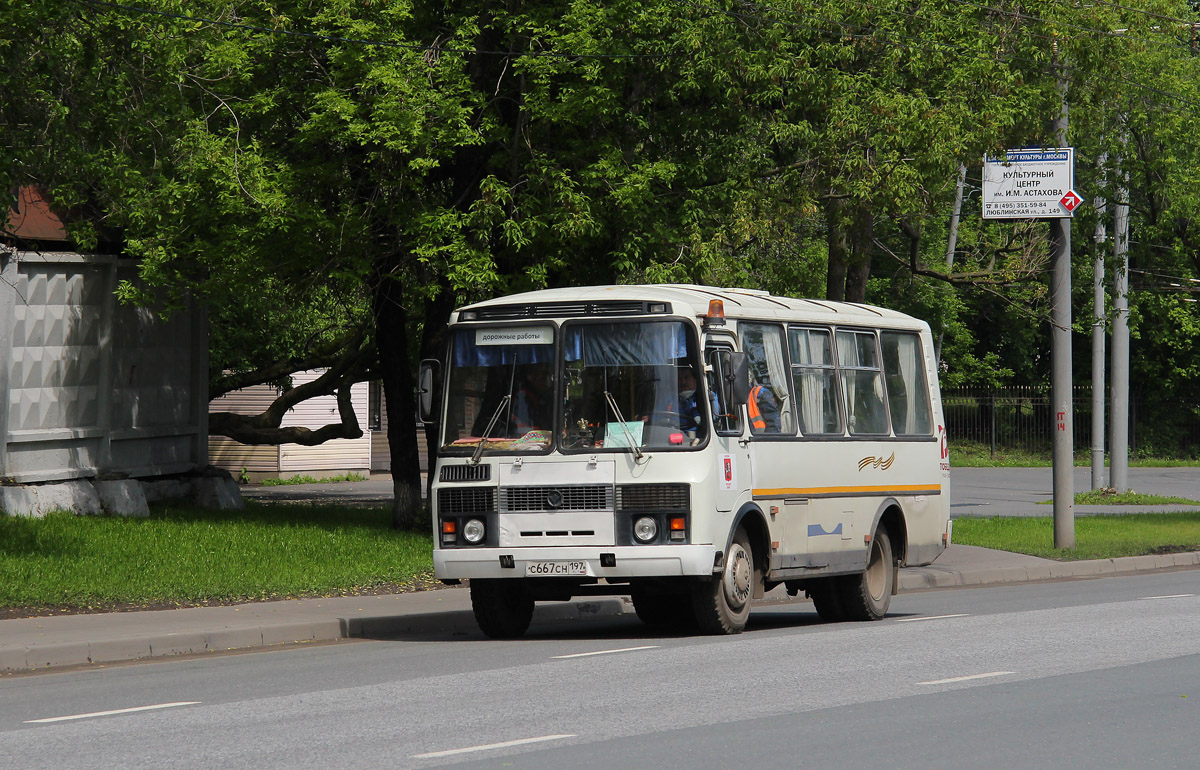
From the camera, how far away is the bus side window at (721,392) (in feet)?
40.5

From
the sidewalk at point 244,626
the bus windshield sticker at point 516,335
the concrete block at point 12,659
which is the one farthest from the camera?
the bus windshield sticker at point 516,335

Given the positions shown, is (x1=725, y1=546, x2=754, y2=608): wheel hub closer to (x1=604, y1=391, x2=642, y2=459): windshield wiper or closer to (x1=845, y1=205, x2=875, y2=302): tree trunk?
(x1=604, y1=391, x2=642, y2=459): windshield wiper

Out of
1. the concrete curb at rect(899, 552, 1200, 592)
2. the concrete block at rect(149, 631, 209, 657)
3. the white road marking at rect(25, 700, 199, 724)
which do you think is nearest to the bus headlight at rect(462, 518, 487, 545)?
the concrete block at rect(149, 631, 209, 657)

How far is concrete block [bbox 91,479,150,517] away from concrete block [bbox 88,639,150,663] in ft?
31.0

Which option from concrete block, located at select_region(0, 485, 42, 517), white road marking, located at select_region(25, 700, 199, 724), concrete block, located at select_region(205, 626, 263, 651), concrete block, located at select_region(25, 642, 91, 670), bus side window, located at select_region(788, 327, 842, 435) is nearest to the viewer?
white road marking, located at select_region(25, 700, 199, 724)

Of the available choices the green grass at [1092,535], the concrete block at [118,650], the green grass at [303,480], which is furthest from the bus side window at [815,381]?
the green grass at [303,480]

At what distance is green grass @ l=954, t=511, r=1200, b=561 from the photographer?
21.6 metres

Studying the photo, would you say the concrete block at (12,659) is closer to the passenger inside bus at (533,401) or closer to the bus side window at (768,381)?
the passenger inside bus at (533,401)

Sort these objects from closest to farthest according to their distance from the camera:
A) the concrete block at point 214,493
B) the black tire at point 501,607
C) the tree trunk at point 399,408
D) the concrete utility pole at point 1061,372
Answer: the black tire at point 501,607 → the concrete utility pole at point 1061,372 → the tree trunk at point 399,408 → the concrete block at point 214,493

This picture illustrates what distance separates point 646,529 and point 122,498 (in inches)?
458

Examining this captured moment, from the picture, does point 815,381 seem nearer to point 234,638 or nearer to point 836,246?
point 234,638

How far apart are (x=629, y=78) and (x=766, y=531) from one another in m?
9.02

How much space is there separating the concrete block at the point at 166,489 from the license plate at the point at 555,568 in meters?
12.0

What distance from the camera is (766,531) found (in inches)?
514
